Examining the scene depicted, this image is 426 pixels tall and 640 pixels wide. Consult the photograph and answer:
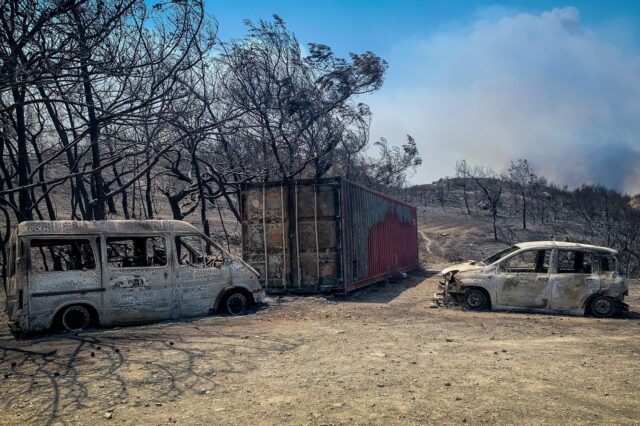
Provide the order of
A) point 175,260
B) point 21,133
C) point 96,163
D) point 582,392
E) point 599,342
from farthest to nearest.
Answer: point 96,163
point 21,133
point 175,260
point 599,342
point 582,392

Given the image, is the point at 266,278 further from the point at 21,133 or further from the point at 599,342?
the point at 599,342

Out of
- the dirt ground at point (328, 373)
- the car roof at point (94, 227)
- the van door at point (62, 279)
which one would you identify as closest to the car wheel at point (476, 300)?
the dirt ground at point (328, 373)

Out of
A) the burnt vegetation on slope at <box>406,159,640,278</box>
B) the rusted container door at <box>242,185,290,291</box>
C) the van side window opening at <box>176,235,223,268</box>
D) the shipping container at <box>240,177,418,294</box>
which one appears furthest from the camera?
the burnt vegetation on slope at <box>406,159,640,278</box>

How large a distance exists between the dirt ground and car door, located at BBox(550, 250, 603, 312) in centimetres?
72

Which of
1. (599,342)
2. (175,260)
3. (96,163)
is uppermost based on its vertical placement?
(96,163)

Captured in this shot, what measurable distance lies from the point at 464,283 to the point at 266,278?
4.92 metres

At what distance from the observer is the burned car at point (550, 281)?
1005 centimetres

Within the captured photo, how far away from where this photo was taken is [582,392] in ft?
16.5

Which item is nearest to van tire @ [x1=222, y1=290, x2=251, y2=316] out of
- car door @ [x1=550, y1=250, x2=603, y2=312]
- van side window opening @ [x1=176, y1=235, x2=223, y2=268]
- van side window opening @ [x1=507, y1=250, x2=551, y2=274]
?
van side window opening @ [x1=176, y1=235, x2=223, y2=268]

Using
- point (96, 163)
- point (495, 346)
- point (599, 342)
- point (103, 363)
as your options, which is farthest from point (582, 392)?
point (96, 163)

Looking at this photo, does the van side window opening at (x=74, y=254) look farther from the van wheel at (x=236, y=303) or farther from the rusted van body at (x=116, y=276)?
the van wheel at (x=236, y=303)

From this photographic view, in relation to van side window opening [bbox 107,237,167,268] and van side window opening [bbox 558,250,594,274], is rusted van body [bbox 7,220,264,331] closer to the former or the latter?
van side window opening [bbox 107,237,167,268]

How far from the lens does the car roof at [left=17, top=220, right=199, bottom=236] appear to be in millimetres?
8398

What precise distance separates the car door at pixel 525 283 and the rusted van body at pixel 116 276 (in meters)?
5.15
